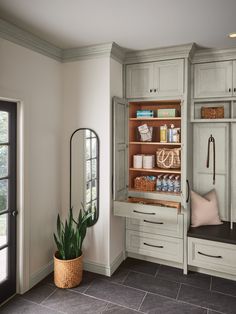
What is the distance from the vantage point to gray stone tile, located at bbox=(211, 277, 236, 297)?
9.09 feet

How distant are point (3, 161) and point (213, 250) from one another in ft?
8.09

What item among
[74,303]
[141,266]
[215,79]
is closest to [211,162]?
[215,79]

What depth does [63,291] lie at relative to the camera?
2738mm

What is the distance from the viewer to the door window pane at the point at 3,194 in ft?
8.24

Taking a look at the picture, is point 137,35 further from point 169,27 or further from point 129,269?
point 129,269

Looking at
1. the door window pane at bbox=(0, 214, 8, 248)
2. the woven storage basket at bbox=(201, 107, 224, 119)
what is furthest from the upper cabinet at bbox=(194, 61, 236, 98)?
the door window pane at bbox=(0, 214, 8, 248)

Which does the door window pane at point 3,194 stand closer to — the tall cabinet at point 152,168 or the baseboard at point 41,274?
the baseboard at point 41,274

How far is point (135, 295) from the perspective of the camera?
268 centimetres

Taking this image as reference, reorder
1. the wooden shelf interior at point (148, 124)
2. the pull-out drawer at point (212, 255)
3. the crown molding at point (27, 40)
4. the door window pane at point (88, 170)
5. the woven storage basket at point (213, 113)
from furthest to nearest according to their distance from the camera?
1. the wooden shelf interior at point (148, 124)
2. the woven storage basket at point (213, 113)
3. the door window pane at point (88, 170)
4. the pull-out drawer at point (212, 255)
5. the crown molding at point (27, 40)

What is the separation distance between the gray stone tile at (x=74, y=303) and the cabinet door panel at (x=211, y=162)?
6.12 feet

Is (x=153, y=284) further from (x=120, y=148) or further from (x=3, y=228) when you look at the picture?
(x=3, y=228)

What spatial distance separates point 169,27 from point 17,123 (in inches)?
68.6

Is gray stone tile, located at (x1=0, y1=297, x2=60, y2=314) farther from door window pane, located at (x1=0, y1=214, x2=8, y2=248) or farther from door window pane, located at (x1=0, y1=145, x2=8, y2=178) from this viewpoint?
door window pane, located at (x1=0, y1=145, x2=8, y2=178)

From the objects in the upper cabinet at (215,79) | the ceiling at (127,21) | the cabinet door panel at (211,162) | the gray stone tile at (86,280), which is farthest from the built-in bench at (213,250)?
the ceiling at (127,21)
